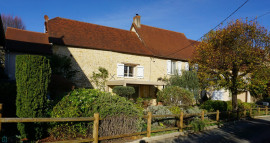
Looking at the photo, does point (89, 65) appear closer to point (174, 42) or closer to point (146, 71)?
point (146, 71)

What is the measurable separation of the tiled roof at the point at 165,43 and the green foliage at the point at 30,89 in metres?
13.1

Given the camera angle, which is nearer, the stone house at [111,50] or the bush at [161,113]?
the bush at [161,113]

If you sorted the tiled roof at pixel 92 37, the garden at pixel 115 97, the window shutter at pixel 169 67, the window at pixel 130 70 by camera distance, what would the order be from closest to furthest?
the garden at pixel 115 97
the tiled roof at pixel 92 37
the window at pixel 130 70
the window shutter at pixel 169 67

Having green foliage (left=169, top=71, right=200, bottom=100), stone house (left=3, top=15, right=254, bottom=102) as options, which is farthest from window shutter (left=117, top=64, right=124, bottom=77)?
green foliage (left=169, top=71, right=200, bottom=100)

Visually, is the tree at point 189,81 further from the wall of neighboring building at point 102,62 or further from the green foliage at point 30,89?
the green foliage at point 30,89

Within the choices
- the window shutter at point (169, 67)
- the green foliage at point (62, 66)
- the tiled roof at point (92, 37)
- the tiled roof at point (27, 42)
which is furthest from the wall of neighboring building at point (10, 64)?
the window shutter at point (169, 67)

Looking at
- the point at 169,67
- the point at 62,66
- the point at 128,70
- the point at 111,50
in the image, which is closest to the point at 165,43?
the point at 169,67

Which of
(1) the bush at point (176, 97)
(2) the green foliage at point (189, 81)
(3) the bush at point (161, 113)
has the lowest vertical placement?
(3) the bush at point (161, 113)

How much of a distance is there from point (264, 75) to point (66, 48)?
42.6ft

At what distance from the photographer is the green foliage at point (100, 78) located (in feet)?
50.9

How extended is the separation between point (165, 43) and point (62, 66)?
10913 millimetres

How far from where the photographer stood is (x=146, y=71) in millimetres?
17938

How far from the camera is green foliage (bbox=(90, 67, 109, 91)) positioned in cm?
1550

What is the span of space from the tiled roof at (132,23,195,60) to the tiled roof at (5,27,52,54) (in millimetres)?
8554
